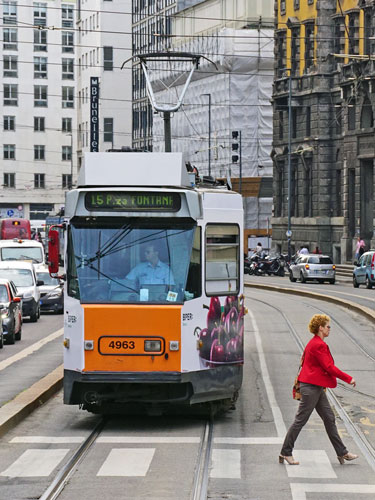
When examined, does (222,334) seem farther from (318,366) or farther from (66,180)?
Answer: (66,180)

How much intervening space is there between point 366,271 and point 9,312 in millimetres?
28012

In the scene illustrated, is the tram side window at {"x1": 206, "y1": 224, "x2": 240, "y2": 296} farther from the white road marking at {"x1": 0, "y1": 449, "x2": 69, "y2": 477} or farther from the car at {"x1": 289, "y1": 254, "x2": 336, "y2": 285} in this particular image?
the car at {"x1": 289, "y1": 254, "x2": 336, "y2": 285}

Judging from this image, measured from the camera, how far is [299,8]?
8119 centimetres

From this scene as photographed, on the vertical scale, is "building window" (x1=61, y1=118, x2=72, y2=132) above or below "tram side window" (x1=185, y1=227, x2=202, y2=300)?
above

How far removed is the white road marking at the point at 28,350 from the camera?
80.3 ft

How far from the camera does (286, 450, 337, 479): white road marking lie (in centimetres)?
1209

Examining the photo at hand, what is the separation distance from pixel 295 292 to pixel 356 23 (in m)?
24.0

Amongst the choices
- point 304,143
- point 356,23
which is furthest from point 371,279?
point 304,143

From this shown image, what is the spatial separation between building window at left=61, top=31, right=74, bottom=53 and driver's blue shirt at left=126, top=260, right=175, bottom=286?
438 ft

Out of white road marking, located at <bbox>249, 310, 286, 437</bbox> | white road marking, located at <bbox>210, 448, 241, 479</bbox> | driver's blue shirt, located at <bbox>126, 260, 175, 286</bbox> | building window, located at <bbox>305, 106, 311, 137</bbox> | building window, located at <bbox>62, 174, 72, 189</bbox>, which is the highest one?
building window, located at <bbox>305, 106, 311, 137</bbox>

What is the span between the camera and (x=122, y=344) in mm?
15086

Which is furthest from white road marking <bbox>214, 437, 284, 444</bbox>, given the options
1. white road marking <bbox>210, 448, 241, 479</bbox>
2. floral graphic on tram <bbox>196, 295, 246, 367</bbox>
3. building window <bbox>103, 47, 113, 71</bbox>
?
building window <bbox>103, 47, 113, 71</bbox>

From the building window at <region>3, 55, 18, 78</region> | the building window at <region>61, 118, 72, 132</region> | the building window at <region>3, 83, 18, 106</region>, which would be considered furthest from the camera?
the building window at <region>61, 118, 72, 132</region>

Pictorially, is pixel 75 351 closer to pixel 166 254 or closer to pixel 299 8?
pixel 166 254
